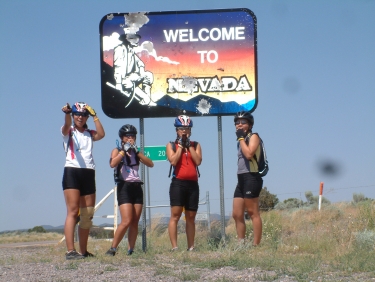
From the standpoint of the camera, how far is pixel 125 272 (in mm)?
6895

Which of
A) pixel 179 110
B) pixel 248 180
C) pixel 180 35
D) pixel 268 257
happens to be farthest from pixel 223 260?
pixel 180 35

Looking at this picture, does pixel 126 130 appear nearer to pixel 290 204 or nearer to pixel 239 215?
pixel 239 215

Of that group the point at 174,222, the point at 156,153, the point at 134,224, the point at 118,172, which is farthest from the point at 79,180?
the point at 156,153

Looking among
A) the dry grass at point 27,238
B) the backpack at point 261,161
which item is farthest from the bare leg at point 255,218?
the dry grass at point 27,238

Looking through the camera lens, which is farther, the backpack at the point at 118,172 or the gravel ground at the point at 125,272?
the backpack at the point at 118,172

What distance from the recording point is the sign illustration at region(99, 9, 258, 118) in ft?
34.5

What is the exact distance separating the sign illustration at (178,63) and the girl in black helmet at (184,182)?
3.83 feet

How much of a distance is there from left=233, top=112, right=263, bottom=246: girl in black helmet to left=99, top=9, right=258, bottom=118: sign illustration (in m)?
1.07

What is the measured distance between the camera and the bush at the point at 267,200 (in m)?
26.6

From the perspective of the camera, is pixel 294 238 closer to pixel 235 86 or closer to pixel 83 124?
pixel 235 86

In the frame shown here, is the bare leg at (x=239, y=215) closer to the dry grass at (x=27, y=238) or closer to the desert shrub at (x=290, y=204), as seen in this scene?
the desert shrub at (x=290, y=204)

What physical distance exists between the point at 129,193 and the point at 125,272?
7.70 ft

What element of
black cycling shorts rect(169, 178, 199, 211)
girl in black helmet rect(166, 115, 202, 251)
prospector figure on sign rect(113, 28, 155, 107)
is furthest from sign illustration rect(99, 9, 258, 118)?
black cycling shorts rect(169, 178, 199, 211)

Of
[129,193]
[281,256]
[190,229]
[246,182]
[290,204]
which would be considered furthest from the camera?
[290,204]
